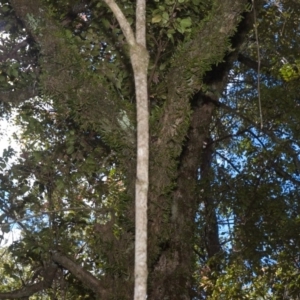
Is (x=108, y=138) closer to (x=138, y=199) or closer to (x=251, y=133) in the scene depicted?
(x=138, y=199)

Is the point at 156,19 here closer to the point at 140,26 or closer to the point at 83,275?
the point at 140,26

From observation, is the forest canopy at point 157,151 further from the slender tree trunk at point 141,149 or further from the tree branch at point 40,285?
the slender tree trunk at point 141,149

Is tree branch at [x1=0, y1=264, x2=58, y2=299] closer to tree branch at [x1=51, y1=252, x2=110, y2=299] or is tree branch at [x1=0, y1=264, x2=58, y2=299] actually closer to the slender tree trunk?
tree branch at [x1=51, y1=252, x2=110, y2=299]

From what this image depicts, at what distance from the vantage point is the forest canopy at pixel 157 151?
11.1 ft

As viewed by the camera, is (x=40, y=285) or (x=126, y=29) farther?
(x=40, y=285)

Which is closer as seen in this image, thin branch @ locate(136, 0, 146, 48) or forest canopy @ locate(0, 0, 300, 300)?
thin branch @ locate(136, 0, 146, 48)

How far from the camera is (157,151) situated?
3.33 m

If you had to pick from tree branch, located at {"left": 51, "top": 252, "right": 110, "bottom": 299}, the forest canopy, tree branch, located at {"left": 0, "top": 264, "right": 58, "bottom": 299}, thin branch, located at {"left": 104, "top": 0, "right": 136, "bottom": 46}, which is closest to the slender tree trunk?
thin branch, located at {"left": 104, "top": 0, "right": 136, "bottom": 46}

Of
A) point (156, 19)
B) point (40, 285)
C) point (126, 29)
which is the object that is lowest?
→ point (40, 285)

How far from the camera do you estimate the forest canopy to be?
3.38m

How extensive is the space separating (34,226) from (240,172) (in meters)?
2.68

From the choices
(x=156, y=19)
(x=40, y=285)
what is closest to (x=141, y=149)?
(x=156, y=19)

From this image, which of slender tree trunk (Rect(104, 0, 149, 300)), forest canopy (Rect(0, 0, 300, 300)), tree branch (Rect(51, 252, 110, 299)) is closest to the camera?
slender tree trunk (Rect(104, 0, 149, 300))

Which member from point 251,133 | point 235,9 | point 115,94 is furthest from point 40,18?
point 251,133
